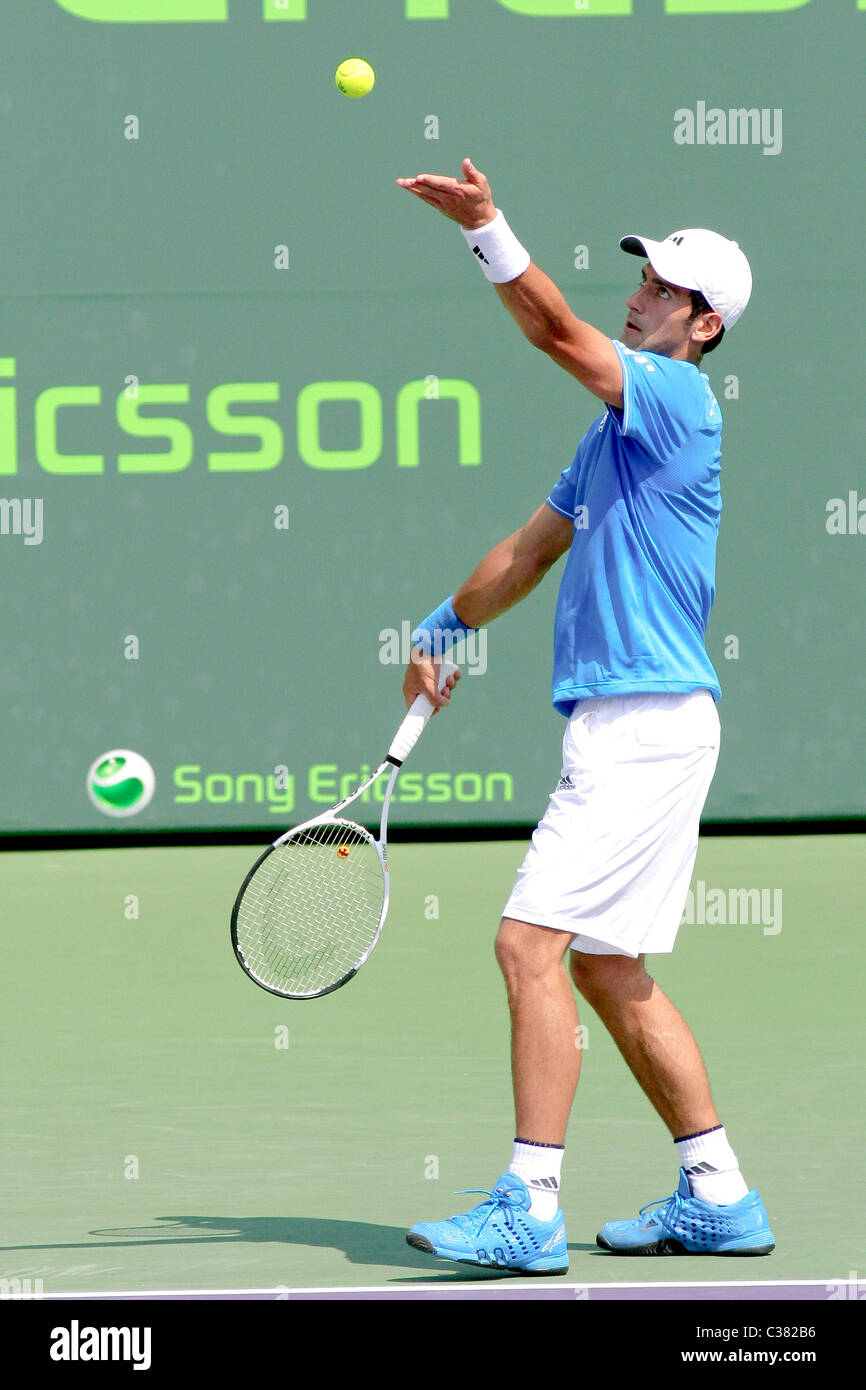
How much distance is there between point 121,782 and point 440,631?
5.65m

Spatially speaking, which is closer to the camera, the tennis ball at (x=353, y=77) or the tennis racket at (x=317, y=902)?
the tennis racket at (x=317, y=902)

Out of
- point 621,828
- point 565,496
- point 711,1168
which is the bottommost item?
point 711,1168

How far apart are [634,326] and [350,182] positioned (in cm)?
593

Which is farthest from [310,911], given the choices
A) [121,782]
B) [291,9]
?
[291,9]

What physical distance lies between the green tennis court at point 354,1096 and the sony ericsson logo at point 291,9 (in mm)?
3843

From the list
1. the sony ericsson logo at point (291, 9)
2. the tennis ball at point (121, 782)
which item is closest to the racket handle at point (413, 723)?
the tennis ball at point (121, 782)

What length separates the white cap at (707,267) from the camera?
3660 mm

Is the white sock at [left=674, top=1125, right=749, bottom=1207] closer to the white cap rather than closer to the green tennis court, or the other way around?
the green tennis court

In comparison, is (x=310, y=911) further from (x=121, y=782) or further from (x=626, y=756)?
(x=121, y=782)

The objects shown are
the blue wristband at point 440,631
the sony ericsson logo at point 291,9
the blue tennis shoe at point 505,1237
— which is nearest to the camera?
the blue tennis shoe at point 505,1237

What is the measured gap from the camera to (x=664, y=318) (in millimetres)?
3699

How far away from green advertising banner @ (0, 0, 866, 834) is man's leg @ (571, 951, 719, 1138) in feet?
18.9

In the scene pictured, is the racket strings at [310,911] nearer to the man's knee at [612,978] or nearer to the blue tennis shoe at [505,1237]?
the man's knee at [612,978]
